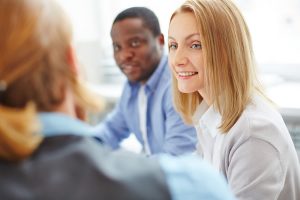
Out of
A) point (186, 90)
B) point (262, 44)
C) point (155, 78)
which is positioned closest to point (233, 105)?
point (186, 90)

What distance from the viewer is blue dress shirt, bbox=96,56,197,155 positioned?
1.62 metres

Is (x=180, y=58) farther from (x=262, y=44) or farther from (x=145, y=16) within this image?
(x=262, y=44)

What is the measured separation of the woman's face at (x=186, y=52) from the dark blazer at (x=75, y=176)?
0.68 m

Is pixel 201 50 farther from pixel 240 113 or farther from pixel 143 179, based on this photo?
pixel 143 179

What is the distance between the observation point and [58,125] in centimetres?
63

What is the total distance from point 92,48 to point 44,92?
2.10 m

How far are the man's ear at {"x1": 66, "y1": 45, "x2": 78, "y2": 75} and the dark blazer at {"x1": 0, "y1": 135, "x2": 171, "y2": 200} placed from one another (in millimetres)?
108

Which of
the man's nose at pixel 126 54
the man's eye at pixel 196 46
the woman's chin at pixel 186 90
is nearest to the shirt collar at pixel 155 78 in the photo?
the man's nose at pixel 126 54

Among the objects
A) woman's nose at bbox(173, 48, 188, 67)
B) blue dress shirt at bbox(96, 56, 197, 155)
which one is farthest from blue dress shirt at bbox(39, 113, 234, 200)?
blue dress shirt at bbox(96, 56, 197, 155)

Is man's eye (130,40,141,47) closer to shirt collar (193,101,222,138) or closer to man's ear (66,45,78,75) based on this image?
shirt collar (193,101,222,138)

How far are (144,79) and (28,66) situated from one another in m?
1.27

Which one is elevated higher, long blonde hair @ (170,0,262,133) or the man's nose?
long blonde hair @ (170,0,262,133)

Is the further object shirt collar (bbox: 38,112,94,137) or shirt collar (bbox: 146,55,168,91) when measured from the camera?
shirt collar (bbox: 146,55,168,91)

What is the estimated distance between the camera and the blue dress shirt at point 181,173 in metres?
0.64
